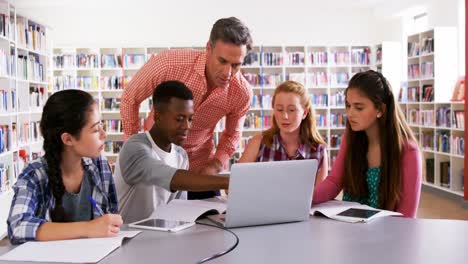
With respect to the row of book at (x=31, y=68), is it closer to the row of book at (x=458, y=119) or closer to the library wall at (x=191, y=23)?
the library wall at (x=191, y=23)

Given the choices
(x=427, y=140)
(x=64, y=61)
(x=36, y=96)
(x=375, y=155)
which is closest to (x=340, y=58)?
(x=427, y=140)

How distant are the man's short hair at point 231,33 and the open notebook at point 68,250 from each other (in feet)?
3.17

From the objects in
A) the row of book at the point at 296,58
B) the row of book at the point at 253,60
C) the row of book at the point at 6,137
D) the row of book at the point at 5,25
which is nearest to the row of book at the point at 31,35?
the row of book at the point at 5,25

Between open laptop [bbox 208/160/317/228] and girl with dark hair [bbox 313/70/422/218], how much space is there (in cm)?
36

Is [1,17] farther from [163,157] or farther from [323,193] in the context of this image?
[323,193]

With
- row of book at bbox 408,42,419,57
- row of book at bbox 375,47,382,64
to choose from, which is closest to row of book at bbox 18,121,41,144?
row of book at bbox 408,42,419,57

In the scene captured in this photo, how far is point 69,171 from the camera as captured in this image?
65.6 inches

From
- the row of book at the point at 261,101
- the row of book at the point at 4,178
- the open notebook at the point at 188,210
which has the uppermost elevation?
the row of book at the point at 261,101

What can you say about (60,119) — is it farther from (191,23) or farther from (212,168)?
(191,23)

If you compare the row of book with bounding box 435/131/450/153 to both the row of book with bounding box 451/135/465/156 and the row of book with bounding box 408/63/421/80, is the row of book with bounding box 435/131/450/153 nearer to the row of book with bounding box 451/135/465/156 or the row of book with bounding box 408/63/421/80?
the row of book with bounding box 451/135/465/156

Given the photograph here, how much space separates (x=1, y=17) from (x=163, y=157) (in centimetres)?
340

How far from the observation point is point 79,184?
168cm

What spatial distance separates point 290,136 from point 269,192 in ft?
2.90

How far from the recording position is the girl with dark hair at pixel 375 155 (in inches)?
75.5
